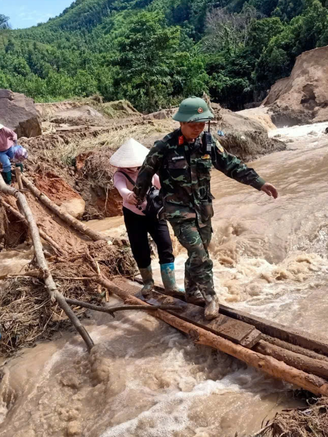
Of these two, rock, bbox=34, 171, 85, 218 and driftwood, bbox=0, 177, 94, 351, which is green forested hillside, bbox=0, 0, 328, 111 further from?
driftwood, bbox=0, 177, 94, 351

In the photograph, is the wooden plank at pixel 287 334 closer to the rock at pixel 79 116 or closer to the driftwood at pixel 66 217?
the driftwood at pixel 66 217

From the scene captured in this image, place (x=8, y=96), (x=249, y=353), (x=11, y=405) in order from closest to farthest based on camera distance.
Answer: (x=249, y=353)
(x=11, y=405)
(x=8, y=96)

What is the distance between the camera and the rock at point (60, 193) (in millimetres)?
7694

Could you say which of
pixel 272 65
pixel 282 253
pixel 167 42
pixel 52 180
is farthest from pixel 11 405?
pixel 272 65

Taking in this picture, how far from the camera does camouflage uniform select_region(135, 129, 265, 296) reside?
119 inches

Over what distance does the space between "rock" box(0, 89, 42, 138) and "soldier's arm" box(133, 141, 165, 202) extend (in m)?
9.81

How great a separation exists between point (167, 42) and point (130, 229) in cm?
2111

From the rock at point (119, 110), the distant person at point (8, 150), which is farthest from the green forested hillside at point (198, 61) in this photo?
the distant person at point (8, 150)

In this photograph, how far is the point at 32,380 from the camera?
319 cm

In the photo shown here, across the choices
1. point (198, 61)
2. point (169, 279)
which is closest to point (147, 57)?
point (198, 61)

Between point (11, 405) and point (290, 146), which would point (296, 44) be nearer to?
point (290, 146)

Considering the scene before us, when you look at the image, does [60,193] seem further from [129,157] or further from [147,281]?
[129,157]

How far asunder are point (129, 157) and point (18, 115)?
9.64 meters

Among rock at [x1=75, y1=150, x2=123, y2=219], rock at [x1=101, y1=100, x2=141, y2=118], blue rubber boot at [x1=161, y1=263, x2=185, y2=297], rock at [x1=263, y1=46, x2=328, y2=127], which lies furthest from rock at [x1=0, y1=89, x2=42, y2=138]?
rock at [x1=263, y1=46, x2=328, y2=127]
